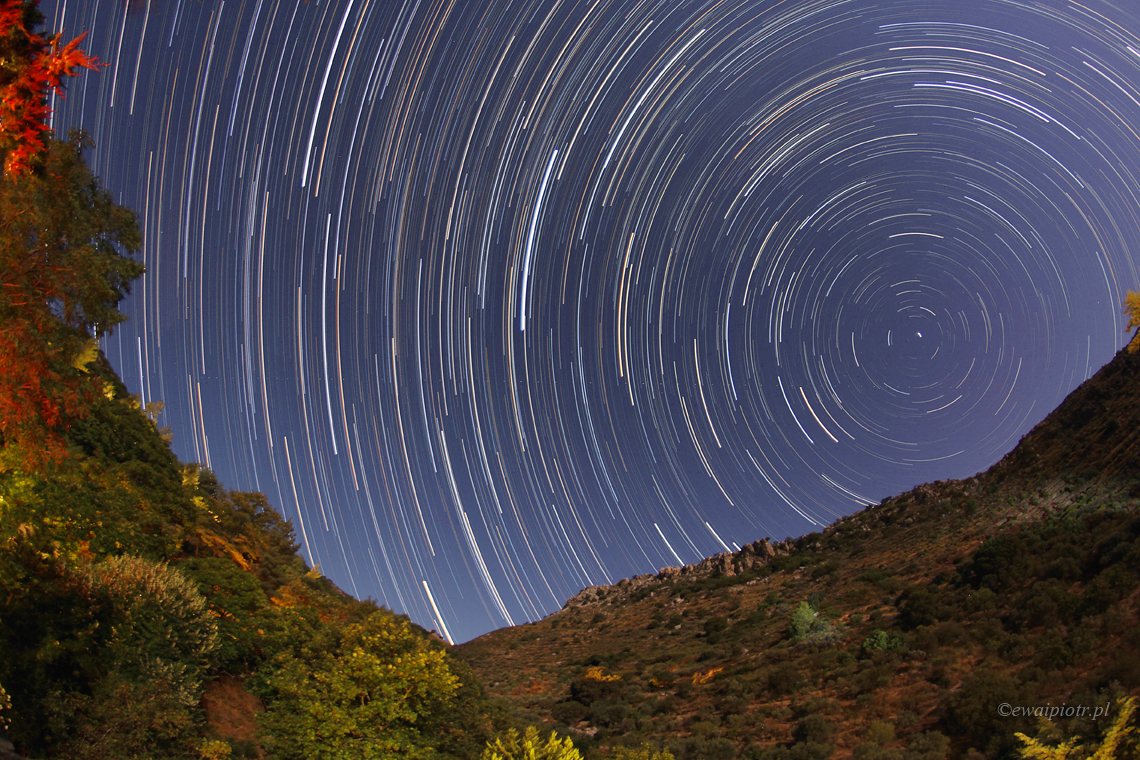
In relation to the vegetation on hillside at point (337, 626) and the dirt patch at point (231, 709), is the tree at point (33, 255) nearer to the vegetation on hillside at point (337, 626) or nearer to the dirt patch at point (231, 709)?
the vegetation on hillside at point (337, 626)

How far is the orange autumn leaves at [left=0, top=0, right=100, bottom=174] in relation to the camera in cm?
554

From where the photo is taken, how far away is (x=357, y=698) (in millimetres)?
10930

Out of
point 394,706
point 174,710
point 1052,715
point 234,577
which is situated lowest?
point 1052,715

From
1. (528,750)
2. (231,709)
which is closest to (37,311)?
(231,709)

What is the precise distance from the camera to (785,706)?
23.0 m

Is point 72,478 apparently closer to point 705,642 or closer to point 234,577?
point 234,577

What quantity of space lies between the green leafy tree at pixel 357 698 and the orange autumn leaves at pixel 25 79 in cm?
894

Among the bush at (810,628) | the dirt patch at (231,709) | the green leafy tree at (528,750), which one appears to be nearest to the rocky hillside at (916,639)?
the bush at (810,628)

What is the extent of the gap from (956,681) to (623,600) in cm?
4636

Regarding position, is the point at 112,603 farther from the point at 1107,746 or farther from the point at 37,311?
the point at 1107,746

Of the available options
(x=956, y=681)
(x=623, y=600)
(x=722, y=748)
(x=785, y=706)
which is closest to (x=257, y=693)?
(x=722, y=748)

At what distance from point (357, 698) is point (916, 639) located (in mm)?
22769

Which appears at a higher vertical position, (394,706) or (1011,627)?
(394,706)

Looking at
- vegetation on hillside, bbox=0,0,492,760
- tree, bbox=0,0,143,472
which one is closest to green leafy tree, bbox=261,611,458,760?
vegetation on hillside, bbox=0,0,492,760
